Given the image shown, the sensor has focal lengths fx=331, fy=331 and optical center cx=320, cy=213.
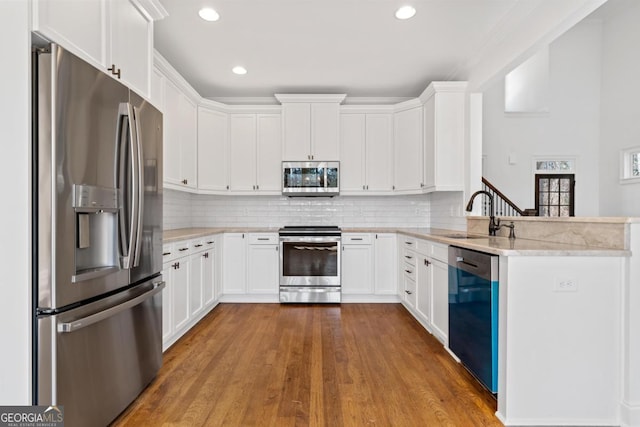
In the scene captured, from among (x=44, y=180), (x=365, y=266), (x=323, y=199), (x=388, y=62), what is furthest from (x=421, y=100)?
(x=44, y=180)

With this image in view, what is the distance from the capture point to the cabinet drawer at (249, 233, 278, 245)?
4.13 metres

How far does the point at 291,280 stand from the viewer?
407cm

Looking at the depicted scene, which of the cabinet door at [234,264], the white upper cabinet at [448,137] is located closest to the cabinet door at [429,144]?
the white upper cabinet at [448,137]

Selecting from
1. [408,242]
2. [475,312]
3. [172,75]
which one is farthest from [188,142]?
[475,312]

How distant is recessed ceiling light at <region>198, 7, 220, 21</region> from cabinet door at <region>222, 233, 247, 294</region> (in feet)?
7.72

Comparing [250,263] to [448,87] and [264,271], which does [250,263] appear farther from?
[448,87]

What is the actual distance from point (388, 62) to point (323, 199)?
6.49 feet

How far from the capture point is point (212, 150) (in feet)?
14.0

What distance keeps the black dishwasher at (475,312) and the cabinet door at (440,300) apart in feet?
0.40

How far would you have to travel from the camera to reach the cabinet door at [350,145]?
4.38 meters

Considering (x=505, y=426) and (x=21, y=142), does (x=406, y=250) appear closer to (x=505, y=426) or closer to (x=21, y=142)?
(x=505, y=426)

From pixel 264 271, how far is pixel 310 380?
2037 millimetres

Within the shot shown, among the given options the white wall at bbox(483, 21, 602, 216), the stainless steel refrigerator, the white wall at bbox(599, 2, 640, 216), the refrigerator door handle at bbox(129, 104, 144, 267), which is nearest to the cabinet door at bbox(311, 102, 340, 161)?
the stainless steel refrigerator

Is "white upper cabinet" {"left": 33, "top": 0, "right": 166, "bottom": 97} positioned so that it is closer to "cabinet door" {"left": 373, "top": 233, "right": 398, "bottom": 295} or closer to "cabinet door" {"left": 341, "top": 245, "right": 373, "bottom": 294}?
"cabinet door" {"left": 341, "top": 245, "right": 373, "bottom": 294}
